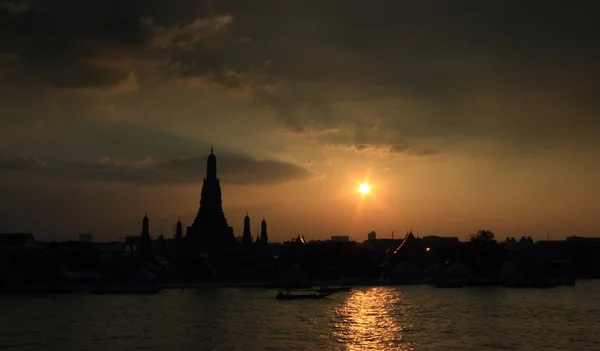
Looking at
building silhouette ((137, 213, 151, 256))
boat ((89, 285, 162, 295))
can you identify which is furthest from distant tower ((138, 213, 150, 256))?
boat ((89, 285, 162, 295))

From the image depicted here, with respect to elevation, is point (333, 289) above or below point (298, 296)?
above

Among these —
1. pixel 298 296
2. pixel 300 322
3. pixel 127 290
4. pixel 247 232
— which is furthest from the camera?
pixel 247 232

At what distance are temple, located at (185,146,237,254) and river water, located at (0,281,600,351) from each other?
35.2 m

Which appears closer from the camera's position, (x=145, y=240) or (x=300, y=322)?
(x=300, y=322)

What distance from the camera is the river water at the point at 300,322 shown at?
48125mm

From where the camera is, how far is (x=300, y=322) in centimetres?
6025

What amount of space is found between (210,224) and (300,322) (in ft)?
229

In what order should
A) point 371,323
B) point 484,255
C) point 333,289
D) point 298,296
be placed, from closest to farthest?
1. point 371,323
2. point 298,296
3. point 333,289
4. point 484,255

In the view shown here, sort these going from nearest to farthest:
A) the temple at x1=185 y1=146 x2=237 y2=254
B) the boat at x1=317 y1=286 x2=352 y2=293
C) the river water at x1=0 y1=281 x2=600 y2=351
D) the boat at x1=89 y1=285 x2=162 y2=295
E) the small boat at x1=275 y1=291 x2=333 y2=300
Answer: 1. the river water at x1=0 y1=281 x2=600 y2=351
2. the small boat at x1=275 y1=291 x2=333 y2=300
3. the boat at x1=317 y1=286 x2=352 y2=293
4. the boat at x1=89 y1=285 x2=162 y2=295
5. the temple at x1=185 y1=146 x2=237 y2=254

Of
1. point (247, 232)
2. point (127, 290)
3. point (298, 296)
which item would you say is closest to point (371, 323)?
point (298, 296)

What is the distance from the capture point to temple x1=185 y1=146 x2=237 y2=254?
125500 mm

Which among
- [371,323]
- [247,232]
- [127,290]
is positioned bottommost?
[371,323]

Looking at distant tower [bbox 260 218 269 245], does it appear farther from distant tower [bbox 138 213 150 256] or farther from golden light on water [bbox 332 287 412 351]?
golden light on water [bbox 332 287 412 351]

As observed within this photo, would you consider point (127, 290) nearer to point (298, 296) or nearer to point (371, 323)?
point (298, 296)
